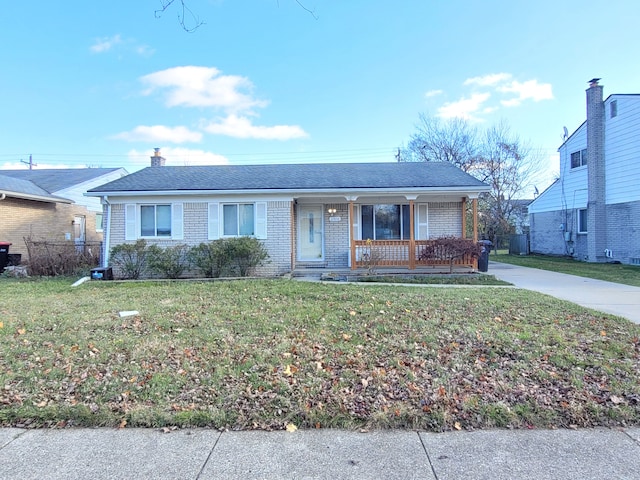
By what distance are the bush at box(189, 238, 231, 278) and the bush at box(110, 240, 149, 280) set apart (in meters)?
1.60

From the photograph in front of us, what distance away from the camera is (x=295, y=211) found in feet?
46.1

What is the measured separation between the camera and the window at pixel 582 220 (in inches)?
758

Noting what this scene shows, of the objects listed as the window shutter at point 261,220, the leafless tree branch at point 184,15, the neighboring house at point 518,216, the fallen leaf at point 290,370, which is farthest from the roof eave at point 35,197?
the neighboring house at point 518,216

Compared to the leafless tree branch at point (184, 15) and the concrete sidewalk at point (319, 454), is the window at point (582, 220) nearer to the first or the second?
the concrete sidewalk at point (319, 454)

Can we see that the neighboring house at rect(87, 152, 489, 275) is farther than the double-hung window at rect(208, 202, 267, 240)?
No

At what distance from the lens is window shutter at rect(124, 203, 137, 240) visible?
12664 millimetres

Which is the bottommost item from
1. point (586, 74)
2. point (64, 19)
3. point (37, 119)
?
point (64, 19)

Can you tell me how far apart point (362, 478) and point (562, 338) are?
387 centimetres

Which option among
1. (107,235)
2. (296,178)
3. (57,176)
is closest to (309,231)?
(296,178)

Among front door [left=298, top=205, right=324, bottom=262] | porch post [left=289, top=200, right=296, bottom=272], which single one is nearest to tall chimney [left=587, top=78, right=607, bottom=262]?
front door [left=298, top=205, right=324, bottom=262]

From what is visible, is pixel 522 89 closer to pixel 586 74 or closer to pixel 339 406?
pixel 586 74

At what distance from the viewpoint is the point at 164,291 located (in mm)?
9086

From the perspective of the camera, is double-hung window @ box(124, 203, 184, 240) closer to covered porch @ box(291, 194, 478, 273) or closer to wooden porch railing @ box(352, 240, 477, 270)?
covered porch @ box(291, 194, 478, 273)

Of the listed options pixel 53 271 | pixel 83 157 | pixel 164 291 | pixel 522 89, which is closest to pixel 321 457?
pixel 164 291
